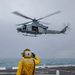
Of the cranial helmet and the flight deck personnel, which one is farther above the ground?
the cranial helmet

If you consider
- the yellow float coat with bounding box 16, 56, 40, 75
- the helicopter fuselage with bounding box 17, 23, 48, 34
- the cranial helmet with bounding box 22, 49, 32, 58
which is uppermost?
the helicopter fuselage with bounding box 17, 23, 48, 34

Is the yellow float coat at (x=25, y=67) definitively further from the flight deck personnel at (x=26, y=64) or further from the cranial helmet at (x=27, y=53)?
the cranial helmet at (x=27, y=53)

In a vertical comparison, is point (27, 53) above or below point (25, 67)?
above

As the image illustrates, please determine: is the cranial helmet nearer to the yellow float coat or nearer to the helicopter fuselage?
the yellow float coat

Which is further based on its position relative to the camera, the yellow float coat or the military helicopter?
the military helicopter

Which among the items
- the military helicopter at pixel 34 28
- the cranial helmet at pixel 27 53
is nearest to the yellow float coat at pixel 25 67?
the cranial helmet at pixel 27 53

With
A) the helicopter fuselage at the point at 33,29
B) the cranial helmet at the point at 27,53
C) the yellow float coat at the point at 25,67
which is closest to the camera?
the cranial helmet at the point at 27,53

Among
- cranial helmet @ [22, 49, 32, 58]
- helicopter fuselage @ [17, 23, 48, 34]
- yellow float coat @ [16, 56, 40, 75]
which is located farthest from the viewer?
helicopter fuselage @ [17, 23, 48, 34]

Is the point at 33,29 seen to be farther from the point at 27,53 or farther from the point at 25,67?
the point at 27,53

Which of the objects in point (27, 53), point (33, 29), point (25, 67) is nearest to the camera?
point (27, 53)

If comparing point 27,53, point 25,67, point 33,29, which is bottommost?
point 25,67

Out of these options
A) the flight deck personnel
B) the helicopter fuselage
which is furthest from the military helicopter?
the flight deck personnel

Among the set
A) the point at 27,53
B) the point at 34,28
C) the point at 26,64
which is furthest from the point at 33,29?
the point at 27,53

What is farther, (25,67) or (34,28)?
(34,28)
